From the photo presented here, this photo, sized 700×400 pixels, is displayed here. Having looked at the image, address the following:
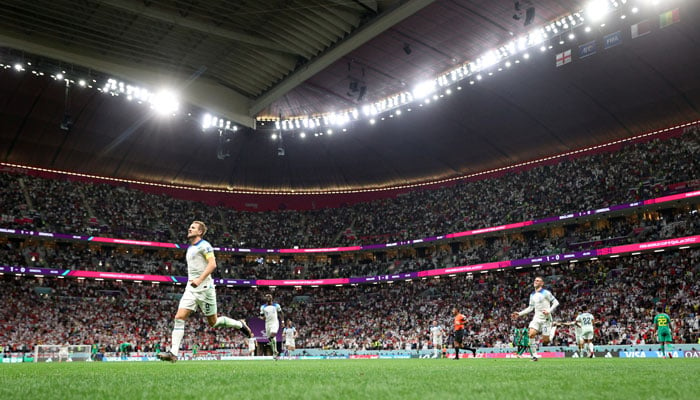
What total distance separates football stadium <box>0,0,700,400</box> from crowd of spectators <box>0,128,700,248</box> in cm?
23

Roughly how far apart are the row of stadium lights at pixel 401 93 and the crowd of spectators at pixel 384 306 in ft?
57.9

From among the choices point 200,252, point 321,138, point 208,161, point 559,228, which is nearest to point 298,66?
point 321,138

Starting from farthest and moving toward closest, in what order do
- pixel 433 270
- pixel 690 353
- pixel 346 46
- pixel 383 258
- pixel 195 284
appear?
pixel 383 258
pixel 433 270
pixel 346 46
pixel 690 353
pixel 195 284

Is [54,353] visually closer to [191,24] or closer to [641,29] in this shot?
[191,24]

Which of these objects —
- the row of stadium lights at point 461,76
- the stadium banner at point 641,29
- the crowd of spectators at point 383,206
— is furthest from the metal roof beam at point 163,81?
the stadium banner at point 641,29

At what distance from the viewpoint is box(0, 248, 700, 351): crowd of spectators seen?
37.9 meters

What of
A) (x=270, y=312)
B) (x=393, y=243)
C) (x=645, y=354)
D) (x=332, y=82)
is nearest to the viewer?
(x=270, y=312)

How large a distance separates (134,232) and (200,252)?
48177 mm

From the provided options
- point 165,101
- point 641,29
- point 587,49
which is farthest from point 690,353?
point 165,101

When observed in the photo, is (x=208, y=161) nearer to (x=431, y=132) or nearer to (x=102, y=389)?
(x=431, y=132)

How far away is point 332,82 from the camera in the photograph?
46656mm

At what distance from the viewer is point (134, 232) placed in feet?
179

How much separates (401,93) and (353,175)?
18.0 metres

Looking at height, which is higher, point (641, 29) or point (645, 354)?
point (641, 29)
